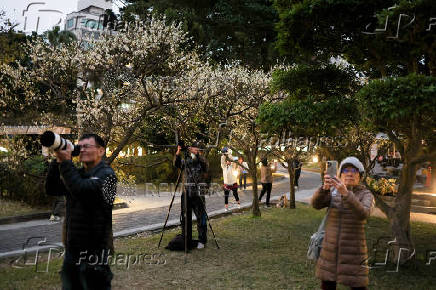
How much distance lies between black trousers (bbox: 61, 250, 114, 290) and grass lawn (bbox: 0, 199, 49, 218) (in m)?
9.89

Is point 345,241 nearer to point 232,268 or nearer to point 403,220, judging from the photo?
point 232,268

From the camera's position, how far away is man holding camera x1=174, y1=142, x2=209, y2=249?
7426 millimetres

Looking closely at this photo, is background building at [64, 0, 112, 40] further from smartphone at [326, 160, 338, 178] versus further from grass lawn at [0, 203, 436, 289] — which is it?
smartphone at [326, 160, 338, 178]

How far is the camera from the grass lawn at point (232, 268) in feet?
18.7

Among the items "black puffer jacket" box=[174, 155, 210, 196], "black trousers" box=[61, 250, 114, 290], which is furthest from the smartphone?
"black puffer jacket" box=[174, 155, 210, 196]

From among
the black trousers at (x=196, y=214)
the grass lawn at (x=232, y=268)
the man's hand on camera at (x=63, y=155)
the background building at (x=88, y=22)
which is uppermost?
the background building at (x=88, y=22)

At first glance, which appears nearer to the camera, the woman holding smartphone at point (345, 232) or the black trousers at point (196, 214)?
the woman holding smartphone at point (345, 232)

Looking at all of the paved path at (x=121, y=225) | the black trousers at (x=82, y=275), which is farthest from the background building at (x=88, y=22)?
the black trousers at (x=82, y=275)

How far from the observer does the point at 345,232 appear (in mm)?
3604

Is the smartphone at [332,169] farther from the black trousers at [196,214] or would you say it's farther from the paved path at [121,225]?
the paved path at [121,225]

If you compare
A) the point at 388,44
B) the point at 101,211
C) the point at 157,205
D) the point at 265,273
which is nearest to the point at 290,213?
the point at 157,205

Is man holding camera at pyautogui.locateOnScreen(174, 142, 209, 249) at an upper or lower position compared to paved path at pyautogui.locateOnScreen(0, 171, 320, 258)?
upper

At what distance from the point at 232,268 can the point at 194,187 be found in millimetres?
1894

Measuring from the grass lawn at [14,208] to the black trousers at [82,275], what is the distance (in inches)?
389
